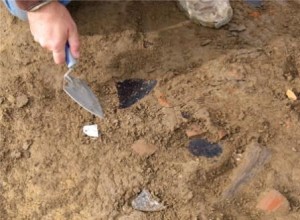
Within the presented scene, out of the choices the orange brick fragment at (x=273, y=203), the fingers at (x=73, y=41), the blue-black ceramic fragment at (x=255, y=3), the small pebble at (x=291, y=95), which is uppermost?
the fingers at (x=73, y=41)

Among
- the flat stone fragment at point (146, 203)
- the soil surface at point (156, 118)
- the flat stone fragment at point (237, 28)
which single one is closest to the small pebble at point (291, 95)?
the soil surface at point (156, 118)

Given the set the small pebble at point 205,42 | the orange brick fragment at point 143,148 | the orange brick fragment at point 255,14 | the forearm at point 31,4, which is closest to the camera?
the forearm at point 31,4

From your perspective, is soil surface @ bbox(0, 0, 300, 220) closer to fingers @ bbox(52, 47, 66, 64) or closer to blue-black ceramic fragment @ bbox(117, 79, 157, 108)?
blue-black ceramic fragment @ bbox(117, 79, 157, 108)

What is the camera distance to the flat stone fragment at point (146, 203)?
1.82 m

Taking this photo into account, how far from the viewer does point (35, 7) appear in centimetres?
182

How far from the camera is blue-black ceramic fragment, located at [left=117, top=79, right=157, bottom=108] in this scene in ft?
6.80

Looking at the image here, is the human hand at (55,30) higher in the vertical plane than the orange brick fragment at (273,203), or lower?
higher

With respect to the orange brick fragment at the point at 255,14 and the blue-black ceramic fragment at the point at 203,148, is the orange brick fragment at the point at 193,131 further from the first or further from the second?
the orange brick fragment at the point at 255,14

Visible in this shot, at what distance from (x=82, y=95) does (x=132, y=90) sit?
210 mm

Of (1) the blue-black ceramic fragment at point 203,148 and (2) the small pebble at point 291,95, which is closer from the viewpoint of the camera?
(1) the blue-black ceramic fragment at point 203,148

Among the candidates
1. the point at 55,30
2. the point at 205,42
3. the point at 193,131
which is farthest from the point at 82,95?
the point at 205,42

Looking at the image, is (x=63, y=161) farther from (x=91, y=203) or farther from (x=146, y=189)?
(x=146, y=189)

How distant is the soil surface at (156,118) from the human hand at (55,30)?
11.9 inches

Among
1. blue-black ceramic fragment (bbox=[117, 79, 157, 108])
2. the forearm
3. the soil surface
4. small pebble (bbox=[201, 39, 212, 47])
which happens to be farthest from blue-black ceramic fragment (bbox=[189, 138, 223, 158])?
the forearm
